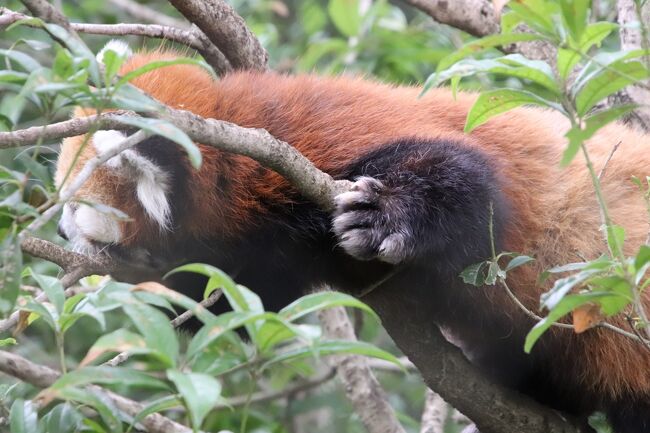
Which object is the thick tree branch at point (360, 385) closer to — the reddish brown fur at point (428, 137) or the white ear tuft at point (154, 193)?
the reddish brown fur at point (428, 137)

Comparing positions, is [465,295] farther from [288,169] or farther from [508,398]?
[288,169]

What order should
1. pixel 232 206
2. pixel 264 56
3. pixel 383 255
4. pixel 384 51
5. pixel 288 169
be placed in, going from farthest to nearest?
pixel 384 51, pixel 264 56, pixel 232 206, pixel 383 255, pixel 288 169

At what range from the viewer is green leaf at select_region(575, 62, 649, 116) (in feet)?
5.55

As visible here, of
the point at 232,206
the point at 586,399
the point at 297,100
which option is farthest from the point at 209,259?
the point at 586,399

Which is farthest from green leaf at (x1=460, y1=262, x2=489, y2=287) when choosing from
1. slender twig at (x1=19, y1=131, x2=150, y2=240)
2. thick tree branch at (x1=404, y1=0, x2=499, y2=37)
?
thick tree branch at (x1=404, y1=0, x2=499, y2=37)

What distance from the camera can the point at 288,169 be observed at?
2041mm

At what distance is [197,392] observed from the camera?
51.4 inches

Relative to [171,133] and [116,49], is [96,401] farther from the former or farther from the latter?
[116,49]

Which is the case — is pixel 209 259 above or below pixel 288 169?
below

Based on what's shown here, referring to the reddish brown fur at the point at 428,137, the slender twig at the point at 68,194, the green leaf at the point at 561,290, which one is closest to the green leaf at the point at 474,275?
the reddish brown fur at the point at 428,137

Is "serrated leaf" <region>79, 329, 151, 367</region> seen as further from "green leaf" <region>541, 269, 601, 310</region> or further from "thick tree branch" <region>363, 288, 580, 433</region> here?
"thick tree branch" <region>363, 288, 580, 433</region>

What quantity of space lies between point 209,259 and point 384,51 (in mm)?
1988

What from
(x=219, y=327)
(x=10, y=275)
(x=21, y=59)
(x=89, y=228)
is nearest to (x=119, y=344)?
(x=219, y=327)

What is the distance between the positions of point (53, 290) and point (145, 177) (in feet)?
2.52
